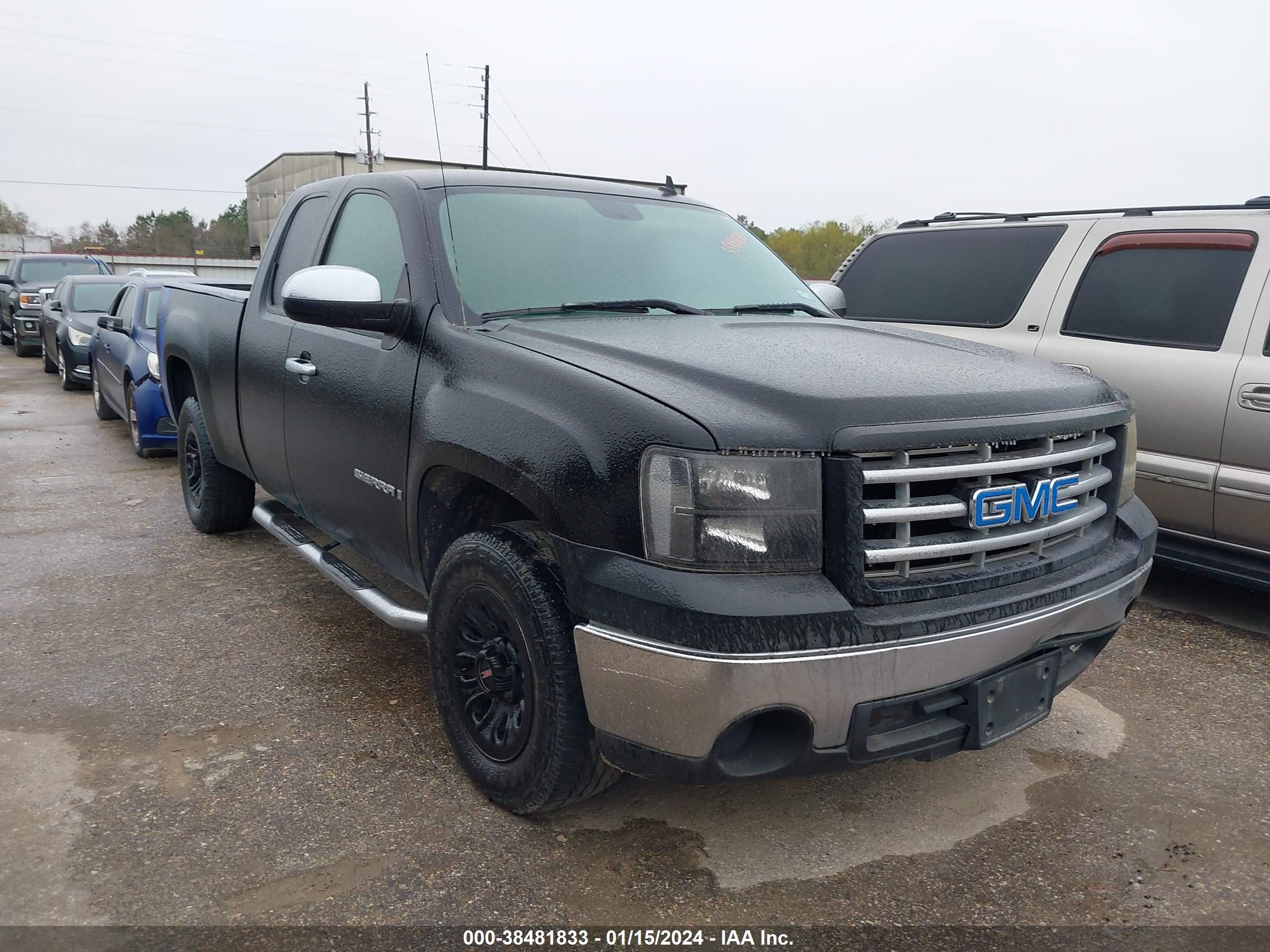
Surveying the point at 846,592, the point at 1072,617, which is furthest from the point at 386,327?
the point at 1072,617

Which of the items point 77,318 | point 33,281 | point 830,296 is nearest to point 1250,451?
point 830,296

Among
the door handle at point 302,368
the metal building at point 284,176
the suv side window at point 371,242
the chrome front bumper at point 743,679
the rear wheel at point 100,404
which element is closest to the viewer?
the chrome front bumper at point 743,679

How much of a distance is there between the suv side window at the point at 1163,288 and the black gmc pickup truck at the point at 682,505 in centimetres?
187

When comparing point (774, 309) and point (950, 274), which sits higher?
point (950, 274)

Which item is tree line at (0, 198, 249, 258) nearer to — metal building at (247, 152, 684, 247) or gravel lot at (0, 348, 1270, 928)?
metal building at (247, 152, 684, 247)

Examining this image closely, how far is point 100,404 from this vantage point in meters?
10.6

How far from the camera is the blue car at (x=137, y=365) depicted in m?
8.23

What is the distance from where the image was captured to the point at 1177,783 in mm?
3188

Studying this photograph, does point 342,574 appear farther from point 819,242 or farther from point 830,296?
point 819,242

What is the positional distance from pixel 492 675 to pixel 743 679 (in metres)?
0.88

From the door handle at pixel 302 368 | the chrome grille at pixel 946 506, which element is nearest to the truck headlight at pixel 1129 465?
the chrome grille at pixel 946 506

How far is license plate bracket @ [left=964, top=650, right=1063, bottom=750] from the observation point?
2473mm

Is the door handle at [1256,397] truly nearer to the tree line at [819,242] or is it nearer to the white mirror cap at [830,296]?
the white mirror cap at [830,296]

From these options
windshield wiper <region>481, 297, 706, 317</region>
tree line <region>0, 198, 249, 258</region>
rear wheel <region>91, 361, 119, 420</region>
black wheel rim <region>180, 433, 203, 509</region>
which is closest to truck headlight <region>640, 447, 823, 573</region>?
windshield wiper <region>481, 297, 706, 317</region>
